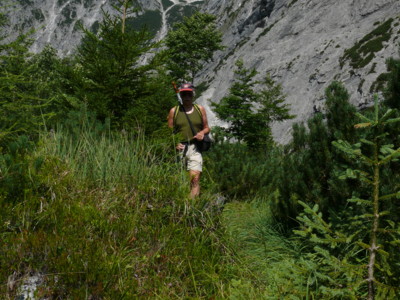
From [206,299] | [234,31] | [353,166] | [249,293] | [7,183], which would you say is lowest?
[206,299]

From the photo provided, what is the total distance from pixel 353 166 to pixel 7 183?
3.29m

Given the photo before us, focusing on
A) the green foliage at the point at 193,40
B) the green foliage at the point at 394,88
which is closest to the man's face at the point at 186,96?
the green foliage at the point at 394,88

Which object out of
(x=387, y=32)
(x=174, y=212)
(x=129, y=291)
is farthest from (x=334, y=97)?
(x=387, y=32)

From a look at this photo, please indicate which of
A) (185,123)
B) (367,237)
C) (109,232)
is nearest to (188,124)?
(185,123)

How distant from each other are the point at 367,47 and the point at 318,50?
7.52m

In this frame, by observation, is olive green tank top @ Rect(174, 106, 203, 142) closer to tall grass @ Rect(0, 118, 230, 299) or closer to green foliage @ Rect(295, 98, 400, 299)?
tall grass @ Rect(0, 118, 230, 299)

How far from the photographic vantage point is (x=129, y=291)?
2371 mm

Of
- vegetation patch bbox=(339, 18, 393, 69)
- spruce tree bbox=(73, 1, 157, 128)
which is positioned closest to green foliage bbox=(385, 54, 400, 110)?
spruce tree bbox=(73, 1, 157, 128)

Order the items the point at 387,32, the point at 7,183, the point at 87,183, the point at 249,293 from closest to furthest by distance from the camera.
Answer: the point at 249,293 < the point at 7,183 < the point at 87,183 < the point at 387,32

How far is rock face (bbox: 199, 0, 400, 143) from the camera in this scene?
1372 inches

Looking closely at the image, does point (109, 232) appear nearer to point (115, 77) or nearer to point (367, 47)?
point (115, 77)

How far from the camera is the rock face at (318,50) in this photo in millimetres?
34844

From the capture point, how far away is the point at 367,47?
37.8 metres

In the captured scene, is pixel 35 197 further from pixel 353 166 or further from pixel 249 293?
pixel 353 166
